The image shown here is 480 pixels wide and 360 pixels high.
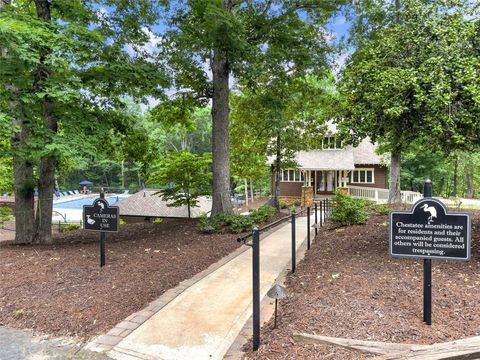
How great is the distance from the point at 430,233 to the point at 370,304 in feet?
3.69

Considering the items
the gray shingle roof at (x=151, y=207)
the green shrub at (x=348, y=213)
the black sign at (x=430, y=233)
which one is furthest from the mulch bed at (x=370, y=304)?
the gray shingle roof at (x=151, y=207)

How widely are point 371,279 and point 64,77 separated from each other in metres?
7.20

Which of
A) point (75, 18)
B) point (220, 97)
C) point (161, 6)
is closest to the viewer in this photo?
point (75, 18)

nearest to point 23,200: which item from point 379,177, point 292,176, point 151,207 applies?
point 151,207

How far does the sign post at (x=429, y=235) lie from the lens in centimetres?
379

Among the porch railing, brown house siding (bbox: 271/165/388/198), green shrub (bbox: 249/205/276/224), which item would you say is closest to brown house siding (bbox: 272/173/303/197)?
brown house siding (bbox: 271/165/388/198)

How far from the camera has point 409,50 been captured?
6176 millimetres

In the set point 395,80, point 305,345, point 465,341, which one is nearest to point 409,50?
point 395,80

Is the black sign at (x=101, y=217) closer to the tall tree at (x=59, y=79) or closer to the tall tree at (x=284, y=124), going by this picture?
the tall tree at (x=59, y=79)

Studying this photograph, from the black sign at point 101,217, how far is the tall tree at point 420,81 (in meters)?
4.52

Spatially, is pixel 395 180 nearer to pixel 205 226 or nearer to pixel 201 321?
pixel 205 226

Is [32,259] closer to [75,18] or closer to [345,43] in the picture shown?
[75,18]

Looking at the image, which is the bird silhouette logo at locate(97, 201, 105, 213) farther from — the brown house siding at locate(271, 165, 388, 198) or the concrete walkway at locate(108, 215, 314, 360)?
the brown house siding at locate(271, 165, 388, 198)

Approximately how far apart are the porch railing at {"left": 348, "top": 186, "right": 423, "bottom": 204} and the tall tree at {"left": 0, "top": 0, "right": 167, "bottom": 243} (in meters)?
16.3
